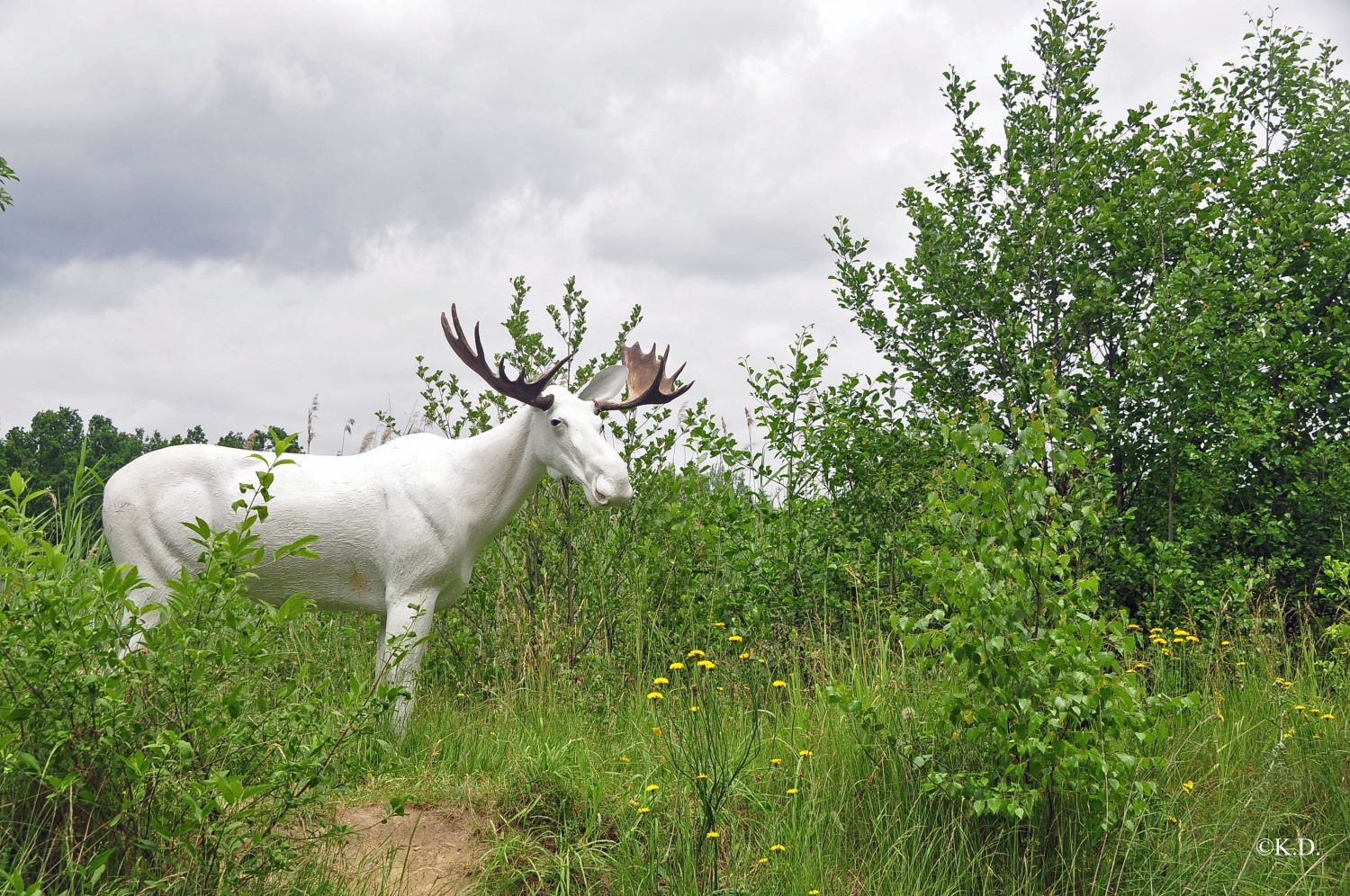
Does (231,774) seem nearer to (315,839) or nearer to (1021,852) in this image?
(315,839)

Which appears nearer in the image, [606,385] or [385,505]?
[385,505]

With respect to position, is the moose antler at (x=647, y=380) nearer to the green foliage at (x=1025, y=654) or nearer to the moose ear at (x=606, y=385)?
the moose ear at (x=606, y=385)

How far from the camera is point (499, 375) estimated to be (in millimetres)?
5012

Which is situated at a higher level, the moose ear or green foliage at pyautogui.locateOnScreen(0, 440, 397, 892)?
the moose ear

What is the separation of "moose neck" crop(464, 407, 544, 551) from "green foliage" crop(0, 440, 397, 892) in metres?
1.89

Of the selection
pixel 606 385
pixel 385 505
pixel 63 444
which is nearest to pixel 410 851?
pixel 385 505

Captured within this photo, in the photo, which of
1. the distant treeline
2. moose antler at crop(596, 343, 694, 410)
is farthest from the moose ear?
the distant treeline

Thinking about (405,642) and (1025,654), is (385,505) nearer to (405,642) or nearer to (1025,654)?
(405,642)

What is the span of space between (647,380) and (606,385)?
0.26m

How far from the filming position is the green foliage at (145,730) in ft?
9.70

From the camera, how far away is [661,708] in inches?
206

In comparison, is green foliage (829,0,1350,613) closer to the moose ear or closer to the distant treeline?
the moose ear

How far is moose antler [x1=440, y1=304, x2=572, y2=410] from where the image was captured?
196 inches

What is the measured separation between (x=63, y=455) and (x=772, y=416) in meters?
17.1
